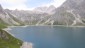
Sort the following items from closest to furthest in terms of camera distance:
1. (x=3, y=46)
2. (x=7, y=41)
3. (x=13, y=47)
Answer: (x=3, y=46) → (x=13, y=47) → (x=7, y=41)

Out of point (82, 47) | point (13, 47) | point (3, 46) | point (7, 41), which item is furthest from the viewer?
point (82, 47)

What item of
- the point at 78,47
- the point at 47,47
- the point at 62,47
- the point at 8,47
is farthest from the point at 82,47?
the point at 8,47

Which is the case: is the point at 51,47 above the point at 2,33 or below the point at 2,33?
below

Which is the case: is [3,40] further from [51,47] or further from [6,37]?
[51,47]

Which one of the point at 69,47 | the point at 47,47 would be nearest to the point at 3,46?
the point at 47,47

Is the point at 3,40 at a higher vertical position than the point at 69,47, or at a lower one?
higher

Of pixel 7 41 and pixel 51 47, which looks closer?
pixel 7 41

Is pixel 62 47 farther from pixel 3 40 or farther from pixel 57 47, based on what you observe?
pixel 3 40

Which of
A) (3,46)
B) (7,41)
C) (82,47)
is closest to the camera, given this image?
(3,46)

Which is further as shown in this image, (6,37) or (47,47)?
(47,47)
